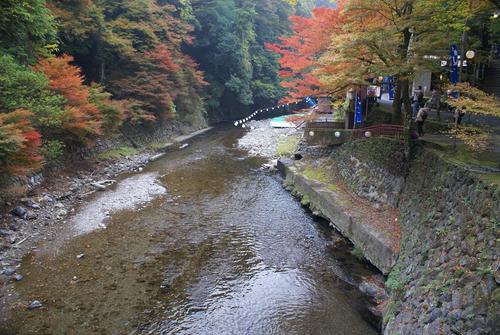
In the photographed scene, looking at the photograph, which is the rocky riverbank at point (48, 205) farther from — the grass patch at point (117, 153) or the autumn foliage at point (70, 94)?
the autumn foliage at point (70, 94)

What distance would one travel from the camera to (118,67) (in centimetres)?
2575

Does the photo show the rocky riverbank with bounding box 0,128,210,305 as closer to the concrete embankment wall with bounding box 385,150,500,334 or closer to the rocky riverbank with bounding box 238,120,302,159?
the rocky riverbank with bounding box 238,120,302,159

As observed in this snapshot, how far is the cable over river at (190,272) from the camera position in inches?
338

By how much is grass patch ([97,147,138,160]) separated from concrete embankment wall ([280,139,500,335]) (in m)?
16.2

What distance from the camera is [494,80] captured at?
64.1 ft

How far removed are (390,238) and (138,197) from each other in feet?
35.8

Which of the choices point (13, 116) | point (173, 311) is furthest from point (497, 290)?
point (13, 116)

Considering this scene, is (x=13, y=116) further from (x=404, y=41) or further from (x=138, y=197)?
(x=404, y=41)

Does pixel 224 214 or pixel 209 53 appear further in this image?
pixel 209 53

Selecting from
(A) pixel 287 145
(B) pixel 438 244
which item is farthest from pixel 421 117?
(A) pixel 287 145

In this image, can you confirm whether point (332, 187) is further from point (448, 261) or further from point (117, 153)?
point (117, 153)

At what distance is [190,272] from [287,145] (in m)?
18.8

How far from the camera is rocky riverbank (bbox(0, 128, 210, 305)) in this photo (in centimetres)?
1136

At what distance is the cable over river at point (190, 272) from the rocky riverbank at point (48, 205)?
471mm
